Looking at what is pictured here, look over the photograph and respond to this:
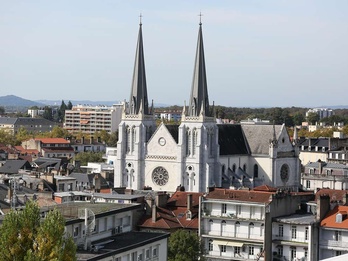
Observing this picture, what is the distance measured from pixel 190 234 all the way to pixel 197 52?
52184 millimetres

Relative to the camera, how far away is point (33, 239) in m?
41.2

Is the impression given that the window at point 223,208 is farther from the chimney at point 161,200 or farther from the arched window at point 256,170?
the arched window at point 256,170

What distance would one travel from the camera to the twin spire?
367ft

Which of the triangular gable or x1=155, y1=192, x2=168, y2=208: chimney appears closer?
x1=155, y1=192, x2=168, y2=208: chimney

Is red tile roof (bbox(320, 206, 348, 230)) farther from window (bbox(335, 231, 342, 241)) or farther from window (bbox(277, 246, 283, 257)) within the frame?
window (bbox(277, 246, 283, 257))

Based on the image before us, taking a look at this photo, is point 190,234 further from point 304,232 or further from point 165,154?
point 165,154

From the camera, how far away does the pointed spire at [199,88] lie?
367 ft

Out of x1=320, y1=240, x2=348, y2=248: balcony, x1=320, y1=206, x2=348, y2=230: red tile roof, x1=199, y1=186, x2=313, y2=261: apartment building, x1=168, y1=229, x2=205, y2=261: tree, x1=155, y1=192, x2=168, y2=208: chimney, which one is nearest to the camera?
x1=168, y1=229, x2=205, y2=261: tree

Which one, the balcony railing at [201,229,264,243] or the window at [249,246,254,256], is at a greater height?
the balcony railing at [201,229,264,243]

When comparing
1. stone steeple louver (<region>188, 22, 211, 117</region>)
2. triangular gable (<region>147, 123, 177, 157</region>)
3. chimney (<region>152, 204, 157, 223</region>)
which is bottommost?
chimney (<region>152, 204, 157, 223</region>)

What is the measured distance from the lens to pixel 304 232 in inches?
2539

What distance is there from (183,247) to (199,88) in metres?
52.5

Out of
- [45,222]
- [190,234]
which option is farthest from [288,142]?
[45,222]

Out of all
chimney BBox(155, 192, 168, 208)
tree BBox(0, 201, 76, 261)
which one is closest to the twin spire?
chimney BBox(155, 192, 168, 208)
